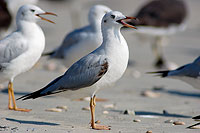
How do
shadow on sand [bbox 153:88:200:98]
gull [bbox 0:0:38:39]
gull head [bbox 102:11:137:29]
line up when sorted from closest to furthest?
gull head [bbox 102:11:137:29] < shadow on sand [bbox 153:88:200:98] < gull [bbox 0:0:38:39]

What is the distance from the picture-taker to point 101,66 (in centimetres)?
485

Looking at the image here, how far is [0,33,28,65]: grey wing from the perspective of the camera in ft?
19.5

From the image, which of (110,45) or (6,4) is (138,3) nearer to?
(6,4)

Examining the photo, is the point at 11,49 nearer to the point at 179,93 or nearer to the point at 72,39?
the point at 72,39

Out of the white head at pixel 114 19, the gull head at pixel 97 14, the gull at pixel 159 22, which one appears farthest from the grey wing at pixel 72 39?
the gull at pixel 159 22

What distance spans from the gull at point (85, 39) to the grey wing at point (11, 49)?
1.50 m

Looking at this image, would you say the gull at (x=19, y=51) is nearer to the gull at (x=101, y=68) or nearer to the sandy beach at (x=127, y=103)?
the sandy beach at (x=127, y=103)

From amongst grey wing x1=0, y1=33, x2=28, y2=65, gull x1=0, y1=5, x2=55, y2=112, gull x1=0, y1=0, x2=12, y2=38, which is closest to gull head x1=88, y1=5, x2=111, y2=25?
gull x1=0, y1=5, x2=55, y2=112

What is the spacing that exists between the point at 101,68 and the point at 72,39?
2.81 metres

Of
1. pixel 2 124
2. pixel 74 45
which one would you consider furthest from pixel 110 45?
pixel 74 45

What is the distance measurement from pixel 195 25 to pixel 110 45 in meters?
11.5

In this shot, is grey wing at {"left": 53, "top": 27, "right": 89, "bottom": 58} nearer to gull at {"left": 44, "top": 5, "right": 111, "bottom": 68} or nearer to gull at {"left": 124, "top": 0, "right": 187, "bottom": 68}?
gull at {"left": 44, "top": 5, "right": 111, "bottom": 68}

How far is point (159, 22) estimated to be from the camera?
435 inches

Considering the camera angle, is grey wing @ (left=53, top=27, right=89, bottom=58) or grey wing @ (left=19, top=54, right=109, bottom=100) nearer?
grey wing @ (left=19, top=54, right=109, bottom=100)
